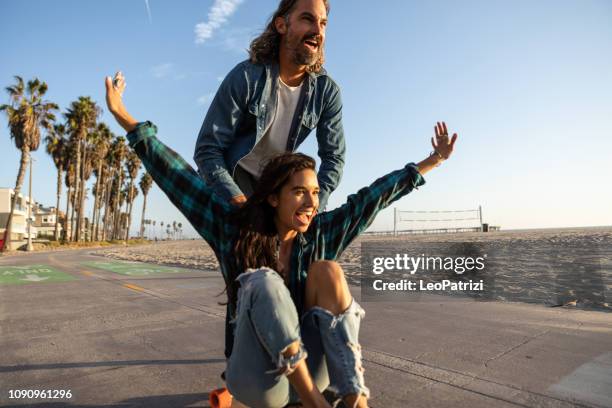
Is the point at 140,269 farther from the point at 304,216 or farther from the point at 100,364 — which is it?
the point at 304,216

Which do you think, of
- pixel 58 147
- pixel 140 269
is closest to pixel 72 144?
pixel 58 147

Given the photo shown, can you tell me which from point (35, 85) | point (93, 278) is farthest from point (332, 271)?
point (35, 85)

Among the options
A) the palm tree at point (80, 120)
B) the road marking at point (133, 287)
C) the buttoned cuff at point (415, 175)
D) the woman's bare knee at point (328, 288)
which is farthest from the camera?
the palm tree at point (80, 120)

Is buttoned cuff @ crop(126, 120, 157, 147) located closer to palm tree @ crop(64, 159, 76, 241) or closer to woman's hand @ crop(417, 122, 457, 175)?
woman's hand @ crop(417, 122, 457, 175)

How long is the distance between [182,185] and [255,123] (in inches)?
24.5

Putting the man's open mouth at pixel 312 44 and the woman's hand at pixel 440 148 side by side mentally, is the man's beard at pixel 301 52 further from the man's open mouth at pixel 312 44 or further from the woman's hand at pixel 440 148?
the woman's hand at pixel 440 148

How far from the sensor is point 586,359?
2.75 m

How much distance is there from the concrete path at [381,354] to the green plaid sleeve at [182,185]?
0.80 metres

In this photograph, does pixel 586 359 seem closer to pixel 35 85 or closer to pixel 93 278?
pixel 93 278

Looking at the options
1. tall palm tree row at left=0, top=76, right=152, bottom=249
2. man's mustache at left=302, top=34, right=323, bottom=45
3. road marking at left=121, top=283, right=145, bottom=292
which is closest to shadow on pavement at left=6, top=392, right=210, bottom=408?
man's mustache at left=302, top=34, right=323, bottom=45

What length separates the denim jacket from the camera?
2184 millimetres

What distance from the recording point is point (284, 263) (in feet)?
6.56

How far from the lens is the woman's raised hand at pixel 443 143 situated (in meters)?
2.23

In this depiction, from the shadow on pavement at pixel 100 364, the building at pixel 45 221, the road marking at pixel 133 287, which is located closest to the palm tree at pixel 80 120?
the road marking at pixel 133 287
